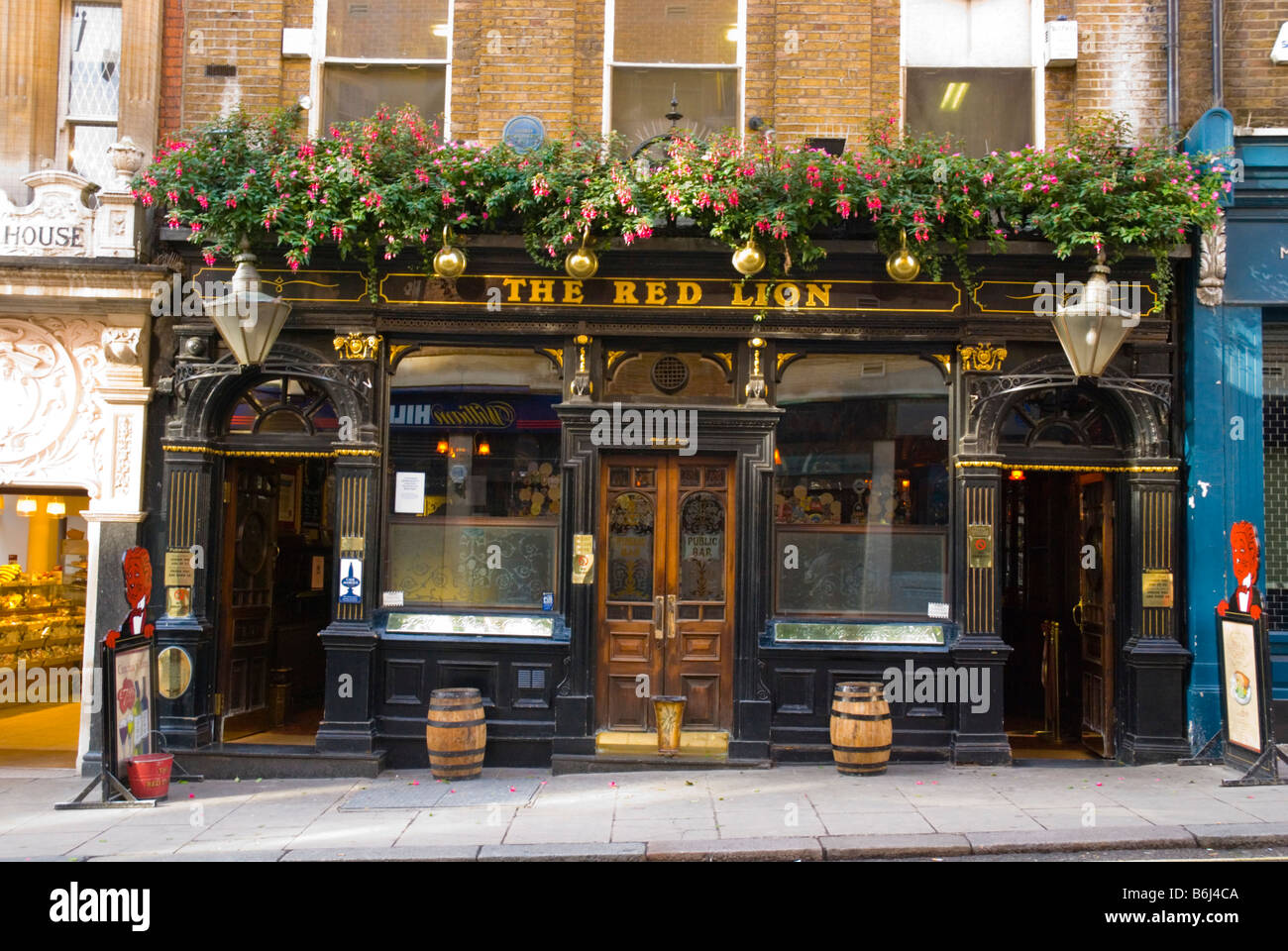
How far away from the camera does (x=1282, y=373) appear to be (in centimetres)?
982

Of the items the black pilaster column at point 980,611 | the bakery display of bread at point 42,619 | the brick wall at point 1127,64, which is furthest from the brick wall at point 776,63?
the bakery display of bread at point 42,619

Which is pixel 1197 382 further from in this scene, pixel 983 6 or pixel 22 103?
pixel 22 103

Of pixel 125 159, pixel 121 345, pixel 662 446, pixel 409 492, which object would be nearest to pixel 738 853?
pixel 662 446

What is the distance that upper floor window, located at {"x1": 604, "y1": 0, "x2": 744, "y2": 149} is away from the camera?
10.1 metres

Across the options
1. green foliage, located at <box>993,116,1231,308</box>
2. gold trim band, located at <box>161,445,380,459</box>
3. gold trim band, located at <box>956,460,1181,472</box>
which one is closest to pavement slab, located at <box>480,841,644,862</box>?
gold trim band, located at <box>161,445,380,459</box>

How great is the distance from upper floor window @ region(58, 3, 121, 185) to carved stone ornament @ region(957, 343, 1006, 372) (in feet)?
27.6

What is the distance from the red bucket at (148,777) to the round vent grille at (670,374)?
530 cm

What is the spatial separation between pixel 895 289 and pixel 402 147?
181 inches

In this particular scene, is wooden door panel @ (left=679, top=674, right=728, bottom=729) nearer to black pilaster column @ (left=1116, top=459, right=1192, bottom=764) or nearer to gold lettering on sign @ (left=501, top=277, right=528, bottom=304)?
black pilaster column @ (left=1116, top=459, right=1192, bottom=764)

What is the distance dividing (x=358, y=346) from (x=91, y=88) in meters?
3.94

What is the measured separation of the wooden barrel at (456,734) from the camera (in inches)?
344

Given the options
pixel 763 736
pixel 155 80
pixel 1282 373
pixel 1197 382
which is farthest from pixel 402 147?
pixel 1282 373

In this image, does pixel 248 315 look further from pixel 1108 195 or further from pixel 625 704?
pixel 1108 195

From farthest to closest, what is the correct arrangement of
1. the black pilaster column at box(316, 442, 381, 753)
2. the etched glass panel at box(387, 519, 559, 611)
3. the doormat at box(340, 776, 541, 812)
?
the etched glass panel at box(387, 519, 559, 611) < the black pilaster column at box(316, 442, 381, 753) < the doormat at box(340, 776, 541, 812)
